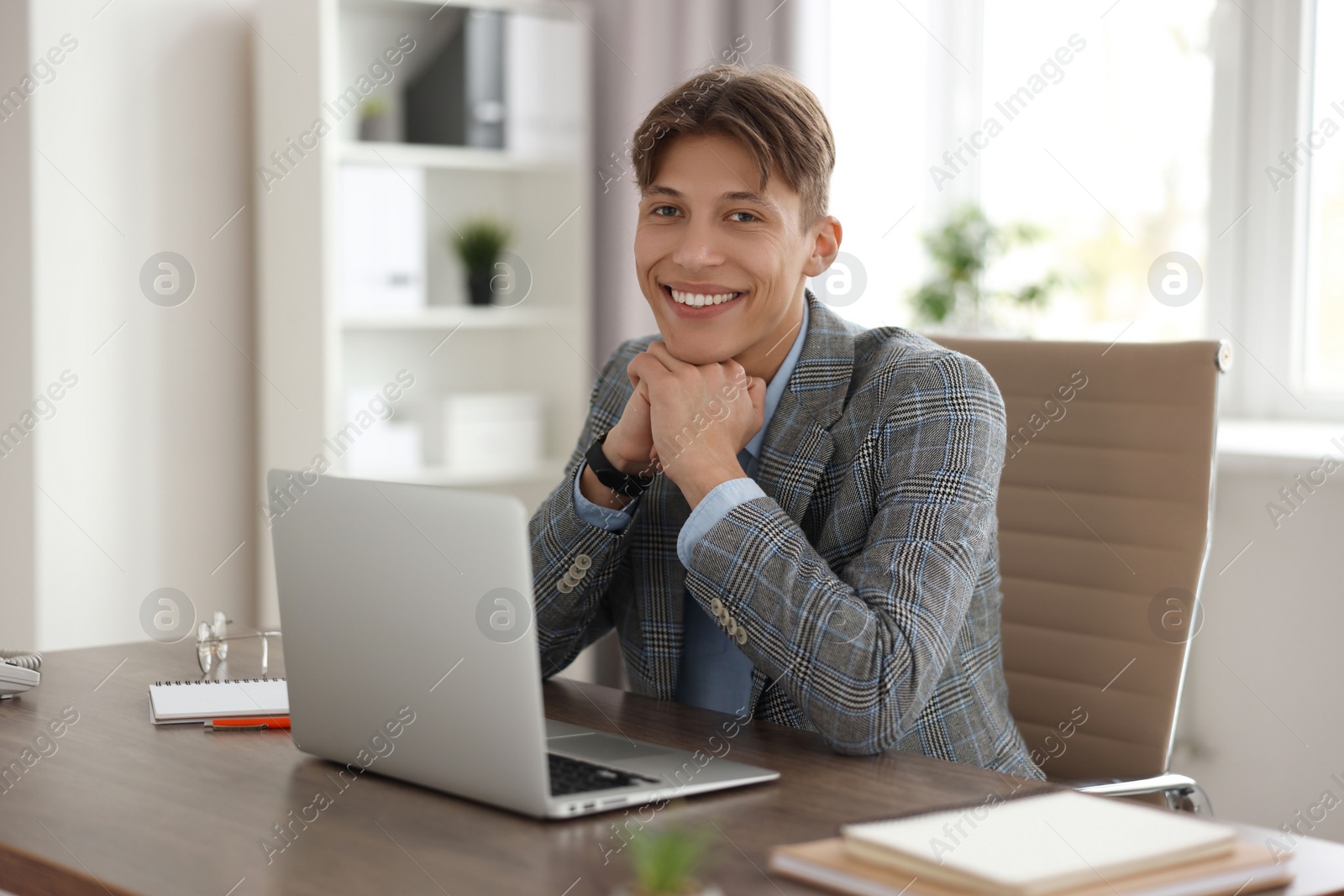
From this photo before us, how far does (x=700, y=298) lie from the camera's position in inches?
60.0

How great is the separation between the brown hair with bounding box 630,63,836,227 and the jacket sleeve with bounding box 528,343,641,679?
1.24 feet

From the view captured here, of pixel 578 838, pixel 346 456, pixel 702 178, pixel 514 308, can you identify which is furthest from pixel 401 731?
pixel 514 308

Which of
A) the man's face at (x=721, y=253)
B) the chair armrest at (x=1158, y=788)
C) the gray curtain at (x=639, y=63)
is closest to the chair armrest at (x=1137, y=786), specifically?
the chair armrest at (x=1158, y=788)

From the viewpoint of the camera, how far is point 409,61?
326cm

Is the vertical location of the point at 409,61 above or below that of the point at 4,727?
above

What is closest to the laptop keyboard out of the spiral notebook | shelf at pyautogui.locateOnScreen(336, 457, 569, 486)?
the spiral notebook

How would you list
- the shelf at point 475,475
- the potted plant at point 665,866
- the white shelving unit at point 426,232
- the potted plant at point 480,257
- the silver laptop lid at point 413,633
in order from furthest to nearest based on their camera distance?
the potted plant at point 480,257 → the shelf at point 475,475 → the white shelving unit at point 426,232 → the silver laptop lid at point 413,633 → the potted plant at point 665,866

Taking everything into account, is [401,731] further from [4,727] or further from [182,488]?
[182,488]

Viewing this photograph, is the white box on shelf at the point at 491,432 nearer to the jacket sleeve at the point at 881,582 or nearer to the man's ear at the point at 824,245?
the man's ear at the point at 824,245

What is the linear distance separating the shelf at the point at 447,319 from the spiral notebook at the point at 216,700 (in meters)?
Answer: 1.78

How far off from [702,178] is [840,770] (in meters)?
0.66

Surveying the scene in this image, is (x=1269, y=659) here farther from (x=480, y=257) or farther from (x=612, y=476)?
(x=480, y=257)

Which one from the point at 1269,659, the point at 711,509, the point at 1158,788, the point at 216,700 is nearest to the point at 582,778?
the point at 711,509

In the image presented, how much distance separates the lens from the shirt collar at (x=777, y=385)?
1.54m
